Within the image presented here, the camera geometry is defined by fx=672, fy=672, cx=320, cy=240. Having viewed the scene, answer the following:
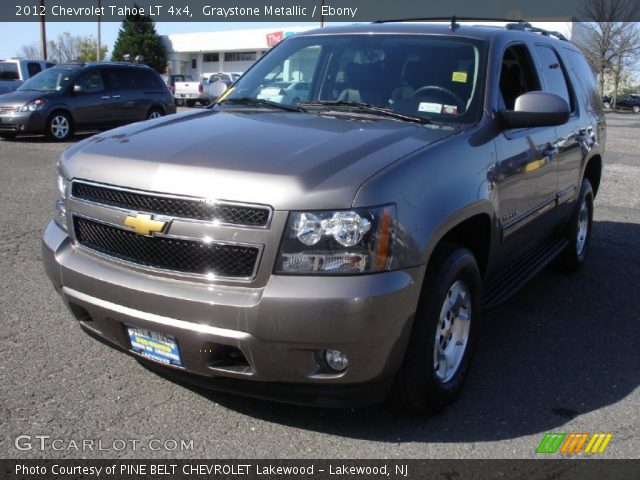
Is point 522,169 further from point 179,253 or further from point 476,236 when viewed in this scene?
point 179,253

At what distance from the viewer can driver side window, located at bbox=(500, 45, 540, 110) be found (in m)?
4.17

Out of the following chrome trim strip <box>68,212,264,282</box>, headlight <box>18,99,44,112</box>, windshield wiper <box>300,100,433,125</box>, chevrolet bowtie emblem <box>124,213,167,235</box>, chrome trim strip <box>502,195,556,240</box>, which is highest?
windshield wiper <box>300,100,433,125</box>

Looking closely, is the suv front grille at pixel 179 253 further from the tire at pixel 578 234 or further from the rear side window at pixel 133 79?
the rear side window at pixel 133 79

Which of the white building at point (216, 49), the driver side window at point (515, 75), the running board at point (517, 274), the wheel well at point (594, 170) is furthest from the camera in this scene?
the white building at point (216, 49)

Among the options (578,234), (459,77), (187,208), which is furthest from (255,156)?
(578,234)

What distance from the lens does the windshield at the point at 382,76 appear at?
12.8 feet

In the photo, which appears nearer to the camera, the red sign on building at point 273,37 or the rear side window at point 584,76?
the rear side window at point 584,76

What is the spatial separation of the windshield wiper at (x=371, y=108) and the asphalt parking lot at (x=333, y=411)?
1.50 meters

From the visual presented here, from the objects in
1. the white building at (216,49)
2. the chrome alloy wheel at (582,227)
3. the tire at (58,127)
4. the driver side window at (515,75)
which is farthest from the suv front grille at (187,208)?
the white building at (216,49)

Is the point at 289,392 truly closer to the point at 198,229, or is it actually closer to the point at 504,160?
the point at 198,229

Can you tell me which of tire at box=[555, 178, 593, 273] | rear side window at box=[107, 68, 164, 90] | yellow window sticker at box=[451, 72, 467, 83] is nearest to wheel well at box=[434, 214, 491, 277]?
yellow window sticker at box=[451, 72, 467, 83]

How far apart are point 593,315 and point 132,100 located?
13149 mm

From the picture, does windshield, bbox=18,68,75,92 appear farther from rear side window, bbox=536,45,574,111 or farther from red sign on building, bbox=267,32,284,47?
red sign on building, bbox=267,32,284,47

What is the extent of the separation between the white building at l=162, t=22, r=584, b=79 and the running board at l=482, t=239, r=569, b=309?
53026 millimetres
